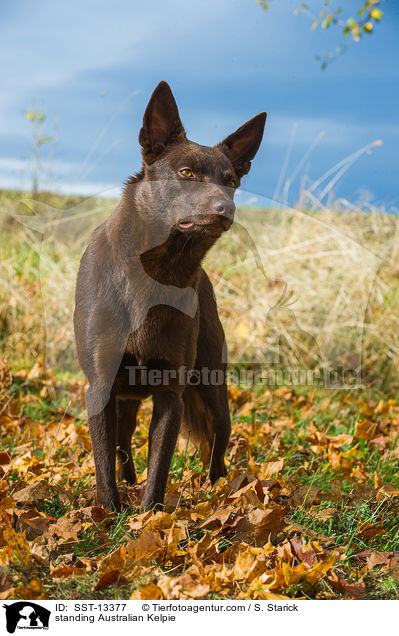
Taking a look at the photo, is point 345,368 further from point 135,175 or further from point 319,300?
point 135,175

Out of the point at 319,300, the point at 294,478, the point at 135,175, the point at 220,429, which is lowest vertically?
the point at 294,478

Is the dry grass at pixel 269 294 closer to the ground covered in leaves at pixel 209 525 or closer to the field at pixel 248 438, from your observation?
the field at pixel 248 438

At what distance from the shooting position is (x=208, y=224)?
8.11 feet

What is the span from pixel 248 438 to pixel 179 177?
1.88m

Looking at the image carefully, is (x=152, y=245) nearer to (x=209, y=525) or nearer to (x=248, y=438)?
(x=209, y=525)

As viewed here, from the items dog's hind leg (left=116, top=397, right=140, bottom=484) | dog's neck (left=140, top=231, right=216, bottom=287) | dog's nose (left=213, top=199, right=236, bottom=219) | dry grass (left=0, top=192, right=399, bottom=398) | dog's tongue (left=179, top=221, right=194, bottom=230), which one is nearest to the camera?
dog's nose (left=213, top=199, right=236, bottom=219)

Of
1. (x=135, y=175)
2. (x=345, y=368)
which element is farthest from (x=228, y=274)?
(x=135, y=175)

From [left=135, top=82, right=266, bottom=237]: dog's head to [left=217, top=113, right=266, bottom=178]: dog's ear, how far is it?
0.6 inches

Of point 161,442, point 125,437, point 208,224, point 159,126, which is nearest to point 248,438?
point 125,437

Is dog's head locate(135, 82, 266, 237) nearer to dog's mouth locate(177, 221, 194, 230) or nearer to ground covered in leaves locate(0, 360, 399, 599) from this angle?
dog's mouth locate(177, 221, 194, 230)

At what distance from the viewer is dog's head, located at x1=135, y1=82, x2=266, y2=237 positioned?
248 centimetres

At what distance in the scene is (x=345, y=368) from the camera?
589cm

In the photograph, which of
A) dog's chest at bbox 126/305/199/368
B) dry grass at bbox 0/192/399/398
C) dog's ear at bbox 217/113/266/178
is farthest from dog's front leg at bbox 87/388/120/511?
dry grass at bbox 0/192/399/398

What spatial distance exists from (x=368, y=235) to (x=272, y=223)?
1.16 m
